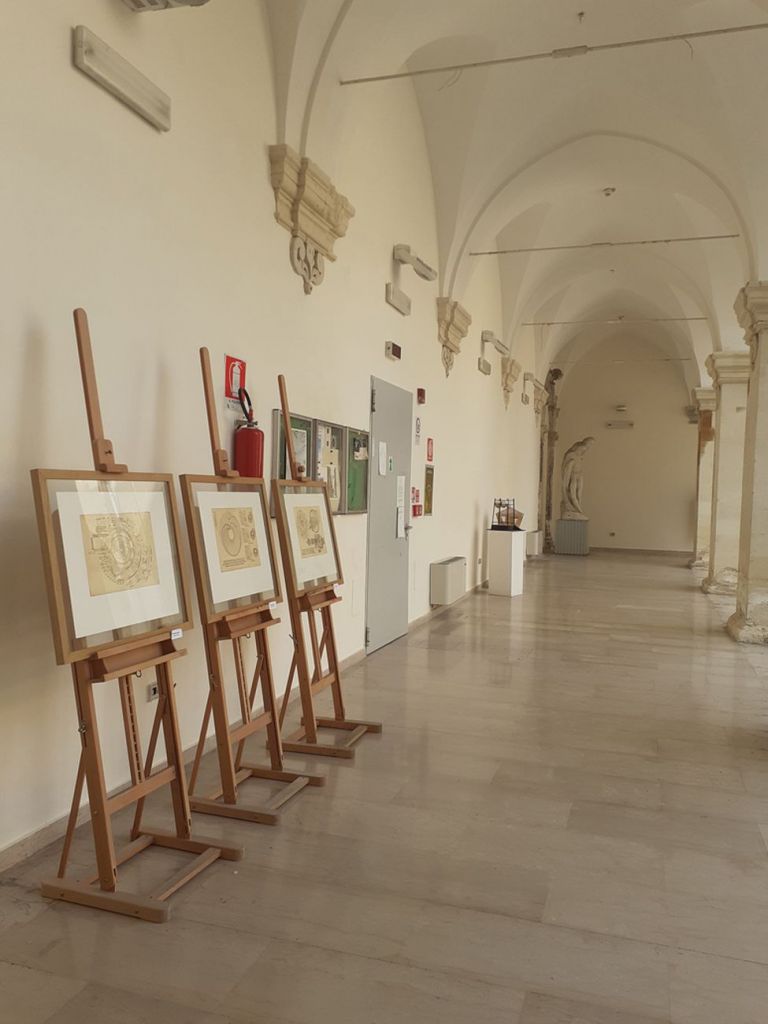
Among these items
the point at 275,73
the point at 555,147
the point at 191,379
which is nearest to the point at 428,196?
the point at 555,147

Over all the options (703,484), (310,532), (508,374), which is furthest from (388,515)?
(703,484)

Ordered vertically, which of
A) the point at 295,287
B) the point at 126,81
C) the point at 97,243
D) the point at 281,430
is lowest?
the point at 281,430

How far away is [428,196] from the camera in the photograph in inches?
317

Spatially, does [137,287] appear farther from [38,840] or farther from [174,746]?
[38,840]

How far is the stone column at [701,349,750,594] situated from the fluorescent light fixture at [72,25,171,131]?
9.21m

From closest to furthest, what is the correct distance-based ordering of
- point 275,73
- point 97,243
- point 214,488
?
point 97,243
point 214,488
point 275,73

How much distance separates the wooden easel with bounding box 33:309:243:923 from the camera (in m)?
2.49

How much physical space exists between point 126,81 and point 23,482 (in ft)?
5.71

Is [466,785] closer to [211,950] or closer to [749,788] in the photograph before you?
[749,788]

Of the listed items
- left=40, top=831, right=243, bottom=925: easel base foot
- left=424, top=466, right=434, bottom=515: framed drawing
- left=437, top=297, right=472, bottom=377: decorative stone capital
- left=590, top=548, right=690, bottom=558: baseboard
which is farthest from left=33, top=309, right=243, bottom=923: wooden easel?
left=590, top=548, right=690, bottom=558: baseboard

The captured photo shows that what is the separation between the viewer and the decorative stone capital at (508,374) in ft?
42.4

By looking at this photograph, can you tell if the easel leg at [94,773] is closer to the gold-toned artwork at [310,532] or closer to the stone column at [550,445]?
the gold-toned artwork at [310,532]

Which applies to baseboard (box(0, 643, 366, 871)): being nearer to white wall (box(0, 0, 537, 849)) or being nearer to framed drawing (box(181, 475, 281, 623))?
white wall (box(0, 0, 537, 849))

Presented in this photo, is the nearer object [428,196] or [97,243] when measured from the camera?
[97,243]
